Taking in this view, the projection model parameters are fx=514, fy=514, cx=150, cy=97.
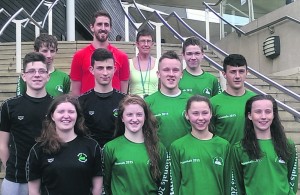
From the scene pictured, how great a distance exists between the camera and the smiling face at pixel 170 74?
4.36 meters

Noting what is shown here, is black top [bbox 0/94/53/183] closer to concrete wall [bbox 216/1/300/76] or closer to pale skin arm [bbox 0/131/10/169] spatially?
pale skin arm [bbox 0/131/10/169]

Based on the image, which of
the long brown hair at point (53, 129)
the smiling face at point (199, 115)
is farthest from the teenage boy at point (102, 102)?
the smiling face at point (199, 115)

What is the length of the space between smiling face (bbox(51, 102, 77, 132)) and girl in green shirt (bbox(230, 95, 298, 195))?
1.27 meters

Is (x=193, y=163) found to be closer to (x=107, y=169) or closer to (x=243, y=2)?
(x=107, y=169)

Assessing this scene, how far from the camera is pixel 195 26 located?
2103cm

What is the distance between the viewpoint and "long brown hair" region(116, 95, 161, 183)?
12.8 feet

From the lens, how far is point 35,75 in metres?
4.15

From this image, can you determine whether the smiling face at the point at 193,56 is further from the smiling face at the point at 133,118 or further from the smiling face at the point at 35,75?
the smiling face at the point at 35,75

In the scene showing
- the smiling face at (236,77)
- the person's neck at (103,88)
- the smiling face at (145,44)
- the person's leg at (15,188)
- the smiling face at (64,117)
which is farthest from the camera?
the smiling face at (145,44)

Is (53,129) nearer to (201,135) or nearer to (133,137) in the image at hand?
(133,137)

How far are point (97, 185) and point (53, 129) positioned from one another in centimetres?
53

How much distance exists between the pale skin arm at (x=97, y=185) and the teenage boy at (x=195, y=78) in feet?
4.67

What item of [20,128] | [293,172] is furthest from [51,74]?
[293,172]

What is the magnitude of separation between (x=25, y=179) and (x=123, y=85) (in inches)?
57.1
